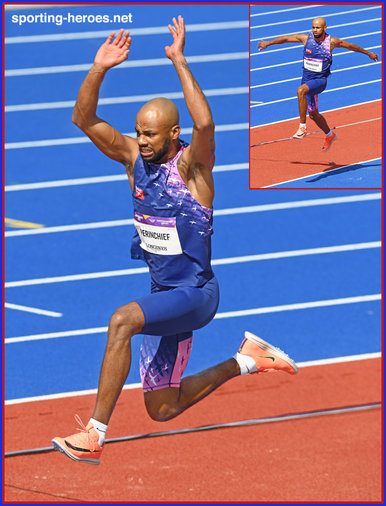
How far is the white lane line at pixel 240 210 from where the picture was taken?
1242 cm

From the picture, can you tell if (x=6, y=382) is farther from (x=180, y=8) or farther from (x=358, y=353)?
(x=180, y=8)

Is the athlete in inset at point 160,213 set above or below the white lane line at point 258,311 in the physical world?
above

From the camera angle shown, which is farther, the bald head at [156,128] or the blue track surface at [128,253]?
the blue track surface at [128,253]

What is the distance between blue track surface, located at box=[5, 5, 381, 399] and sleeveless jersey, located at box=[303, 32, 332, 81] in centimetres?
379

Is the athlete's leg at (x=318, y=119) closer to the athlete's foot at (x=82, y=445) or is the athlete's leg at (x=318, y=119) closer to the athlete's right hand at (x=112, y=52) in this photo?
the athlete's right hand at (x=112, y=52)

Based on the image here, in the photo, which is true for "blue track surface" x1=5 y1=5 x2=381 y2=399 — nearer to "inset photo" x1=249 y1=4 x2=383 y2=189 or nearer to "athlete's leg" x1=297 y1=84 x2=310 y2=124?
"inset photo" x1=249 y1=4 x2=383 y2=189

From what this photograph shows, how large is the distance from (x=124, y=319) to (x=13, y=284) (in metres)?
6.39

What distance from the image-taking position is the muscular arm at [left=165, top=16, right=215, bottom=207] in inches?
215

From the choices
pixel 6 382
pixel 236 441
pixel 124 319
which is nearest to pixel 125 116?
pixel 6 382

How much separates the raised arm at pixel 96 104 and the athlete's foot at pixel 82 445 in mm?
1723

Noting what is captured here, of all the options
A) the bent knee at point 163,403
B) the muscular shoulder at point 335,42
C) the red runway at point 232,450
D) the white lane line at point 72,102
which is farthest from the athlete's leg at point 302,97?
the white lane line at point 72,102

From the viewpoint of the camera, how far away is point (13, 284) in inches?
457

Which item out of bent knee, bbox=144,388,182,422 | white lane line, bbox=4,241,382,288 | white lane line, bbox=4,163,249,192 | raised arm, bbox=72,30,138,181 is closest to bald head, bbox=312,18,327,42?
raised arm, bbox=72,30,138,181

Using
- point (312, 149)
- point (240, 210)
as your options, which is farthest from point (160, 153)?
point (240, 210)
